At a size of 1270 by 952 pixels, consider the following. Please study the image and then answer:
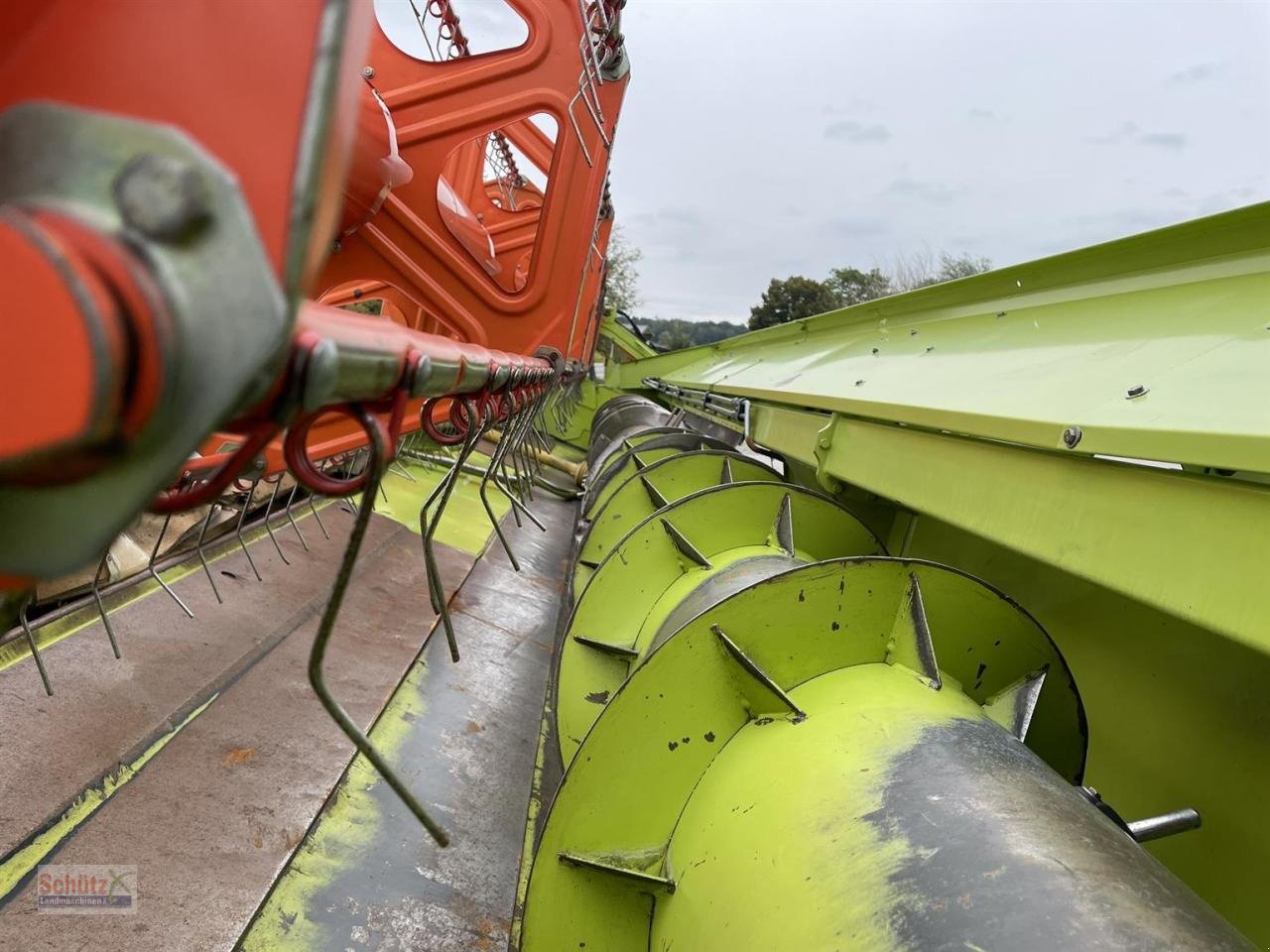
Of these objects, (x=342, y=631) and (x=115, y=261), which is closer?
(x=115, y=261)

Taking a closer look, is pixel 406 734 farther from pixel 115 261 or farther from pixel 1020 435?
pixel 115 261

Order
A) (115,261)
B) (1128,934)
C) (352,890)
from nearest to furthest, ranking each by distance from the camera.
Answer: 1. (115,261)
2. (1128,934)
3. (352,890)

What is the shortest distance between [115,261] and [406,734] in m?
2.41

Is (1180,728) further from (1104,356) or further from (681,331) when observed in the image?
(681,331)

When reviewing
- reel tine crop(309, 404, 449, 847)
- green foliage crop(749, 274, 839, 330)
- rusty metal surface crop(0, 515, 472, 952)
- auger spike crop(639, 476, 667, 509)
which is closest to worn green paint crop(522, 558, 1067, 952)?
reel tine crop(309, 404, 449, 847)

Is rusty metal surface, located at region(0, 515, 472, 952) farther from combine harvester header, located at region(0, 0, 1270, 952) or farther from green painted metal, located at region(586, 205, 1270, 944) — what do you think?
green painted metal, located at region(586, 205, 1270, 944)

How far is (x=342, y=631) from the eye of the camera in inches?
119

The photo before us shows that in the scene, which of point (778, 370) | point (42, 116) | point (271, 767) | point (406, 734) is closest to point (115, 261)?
point (42, 116)

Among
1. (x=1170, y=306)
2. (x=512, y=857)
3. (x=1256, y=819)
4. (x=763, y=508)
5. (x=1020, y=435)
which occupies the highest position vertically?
(x=1170, y=306)

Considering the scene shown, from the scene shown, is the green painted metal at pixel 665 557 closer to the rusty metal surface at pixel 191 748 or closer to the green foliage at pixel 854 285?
the rusty metal surface at pixel 191 748

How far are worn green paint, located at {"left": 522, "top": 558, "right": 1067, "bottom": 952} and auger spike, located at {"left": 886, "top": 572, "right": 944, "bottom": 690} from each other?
0.01 meters

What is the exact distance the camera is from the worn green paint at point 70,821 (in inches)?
63.2

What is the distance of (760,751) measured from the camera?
1274 millimetres

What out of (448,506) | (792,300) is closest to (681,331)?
(792,300)
